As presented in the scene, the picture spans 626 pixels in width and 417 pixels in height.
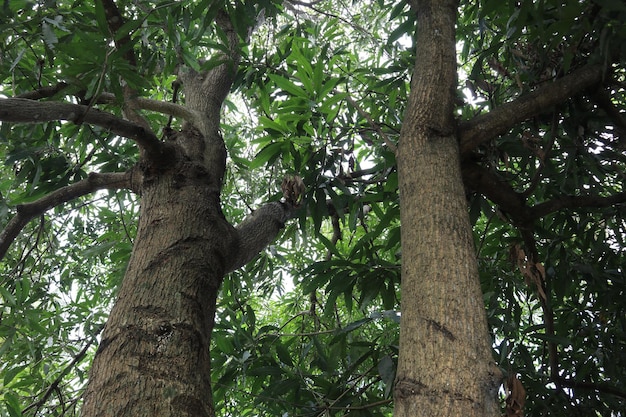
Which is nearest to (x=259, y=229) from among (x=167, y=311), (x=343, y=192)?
(x=343, y=192)

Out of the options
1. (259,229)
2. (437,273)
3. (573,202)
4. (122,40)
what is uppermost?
(122,40)

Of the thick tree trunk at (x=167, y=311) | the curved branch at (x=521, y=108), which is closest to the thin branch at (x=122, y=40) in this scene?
the thick tree trunk at (x=167, y=311)

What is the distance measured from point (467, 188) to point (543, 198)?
0.89 metres

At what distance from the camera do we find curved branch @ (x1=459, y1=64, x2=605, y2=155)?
148 centimetres

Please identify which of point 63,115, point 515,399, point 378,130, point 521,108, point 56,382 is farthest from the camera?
point 56,382

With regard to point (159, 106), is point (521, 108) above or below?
below

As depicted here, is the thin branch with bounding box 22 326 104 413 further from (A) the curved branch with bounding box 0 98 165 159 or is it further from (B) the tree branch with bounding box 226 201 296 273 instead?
(A) the curved branch with bounding box 0 98 165 159

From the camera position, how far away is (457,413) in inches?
32.8

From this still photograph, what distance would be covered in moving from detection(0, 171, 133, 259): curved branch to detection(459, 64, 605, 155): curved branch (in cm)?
114

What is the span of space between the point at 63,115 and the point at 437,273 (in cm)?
96

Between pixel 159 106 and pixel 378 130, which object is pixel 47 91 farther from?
pixel 378 130

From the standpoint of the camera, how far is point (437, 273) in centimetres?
104

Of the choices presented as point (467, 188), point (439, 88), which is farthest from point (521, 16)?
point (467, 188)

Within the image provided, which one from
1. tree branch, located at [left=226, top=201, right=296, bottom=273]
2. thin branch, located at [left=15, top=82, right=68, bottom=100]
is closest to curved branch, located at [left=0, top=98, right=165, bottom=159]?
thin branch, located at [left=15, top=82, right=68, bottom=100]
